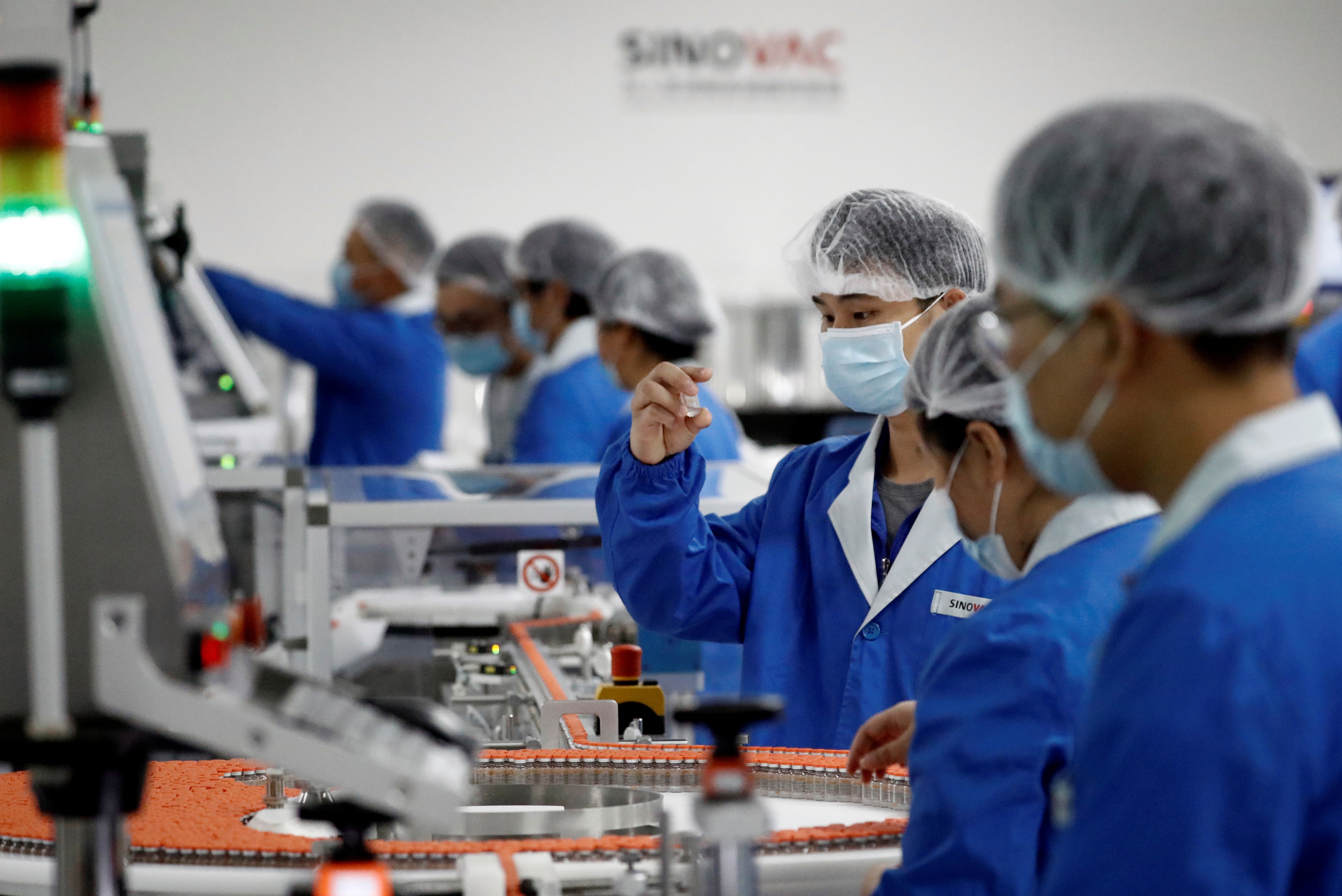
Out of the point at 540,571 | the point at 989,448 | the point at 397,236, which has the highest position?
the point at 397,236

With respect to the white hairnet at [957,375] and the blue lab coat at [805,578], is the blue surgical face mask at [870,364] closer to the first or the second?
the blue lab coat at [805,578]

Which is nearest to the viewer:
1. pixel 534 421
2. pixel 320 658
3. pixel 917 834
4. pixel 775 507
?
pixel 917 834

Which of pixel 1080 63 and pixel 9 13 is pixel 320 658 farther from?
pixel 1080 63

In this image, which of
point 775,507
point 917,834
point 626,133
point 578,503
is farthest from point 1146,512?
point 626,133

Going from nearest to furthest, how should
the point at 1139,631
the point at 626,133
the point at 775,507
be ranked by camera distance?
the point at 1139,631 → the point at 775,507 → the point at 626,133

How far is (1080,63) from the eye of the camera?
7891mm

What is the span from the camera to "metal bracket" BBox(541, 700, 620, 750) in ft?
6.52

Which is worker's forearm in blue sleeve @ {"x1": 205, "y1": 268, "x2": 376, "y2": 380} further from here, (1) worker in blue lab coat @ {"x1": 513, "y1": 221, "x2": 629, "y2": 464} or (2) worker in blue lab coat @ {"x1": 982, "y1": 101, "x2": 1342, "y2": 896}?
(2) worker in blue lab coat @ {"x1": 982, "y1": 101, "x2": 1342, "y2": 896}

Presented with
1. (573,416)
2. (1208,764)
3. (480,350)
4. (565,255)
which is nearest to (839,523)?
(1208,764)

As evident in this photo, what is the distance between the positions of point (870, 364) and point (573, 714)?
2.15 ft

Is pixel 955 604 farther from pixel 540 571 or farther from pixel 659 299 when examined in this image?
pixel 659 299

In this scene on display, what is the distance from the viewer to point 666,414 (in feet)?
6.42

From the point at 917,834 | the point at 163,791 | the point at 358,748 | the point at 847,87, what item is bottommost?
the point at 163,791

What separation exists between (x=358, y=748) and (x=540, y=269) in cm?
361
